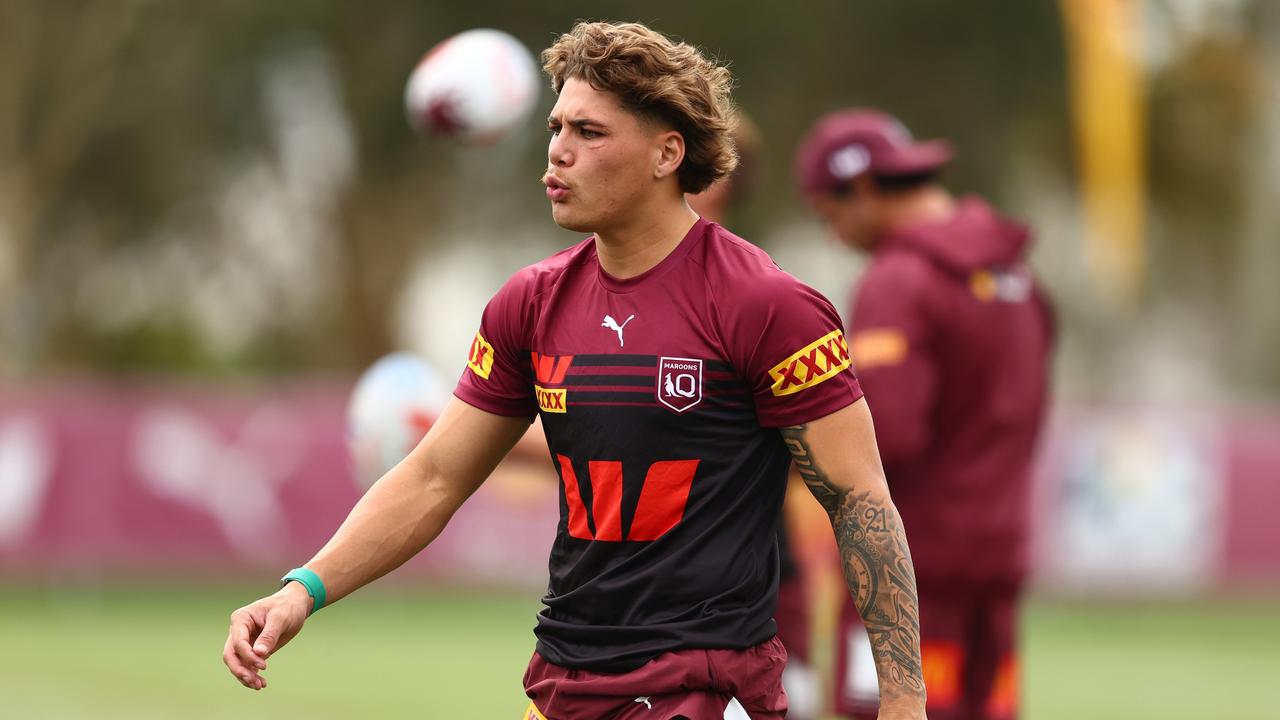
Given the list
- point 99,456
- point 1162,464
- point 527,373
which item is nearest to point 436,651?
point 99,456

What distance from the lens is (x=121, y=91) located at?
27828 millimetres

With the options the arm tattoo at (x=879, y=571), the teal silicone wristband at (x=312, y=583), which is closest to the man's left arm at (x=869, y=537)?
the arm tattoo at (x=879, y=571)

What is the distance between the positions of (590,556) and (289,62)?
2513 cm

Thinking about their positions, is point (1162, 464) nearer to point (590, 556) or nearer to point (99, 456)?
point (99, 456)

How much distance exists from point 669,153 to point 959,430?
269 centimetres

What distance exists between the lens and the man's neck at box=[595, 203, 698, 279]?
4457 mm

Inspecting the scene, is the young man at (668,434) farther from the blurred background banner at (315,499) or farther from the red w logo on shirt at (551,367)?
the blurred background banner at (315,499)

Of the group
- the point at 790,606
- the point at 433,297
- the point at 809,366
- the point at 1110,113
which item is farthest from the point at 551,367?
the point at 433,297

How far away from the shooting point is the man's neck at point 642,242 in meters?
4.46

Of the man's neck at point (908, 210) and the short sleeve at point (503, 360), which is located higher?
the man's neck at point (908, 210)

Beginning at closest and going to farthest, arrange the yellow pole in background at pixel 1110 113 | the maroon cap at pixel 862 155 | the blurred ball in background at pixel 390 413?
1. the blurred ball in background at pixel 390 413
2. the maroon cap at pixel 862 155
3. the yellow pole in background at pixel 1110 113

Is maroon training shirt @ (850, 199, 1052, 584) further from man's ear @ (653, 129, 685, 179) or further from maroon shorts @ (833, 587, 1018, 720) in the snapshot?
man's ear @ (653, 129, 685, 179)

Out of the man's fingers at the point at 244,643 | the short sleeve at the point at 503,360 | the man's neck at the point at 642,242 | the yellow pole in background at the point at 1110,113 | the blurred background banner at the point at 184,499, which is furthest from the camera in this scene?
the yellow pole in background at the point at 1110,113

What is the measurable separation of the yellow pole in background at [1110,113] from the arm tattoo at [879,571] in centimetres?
2368
